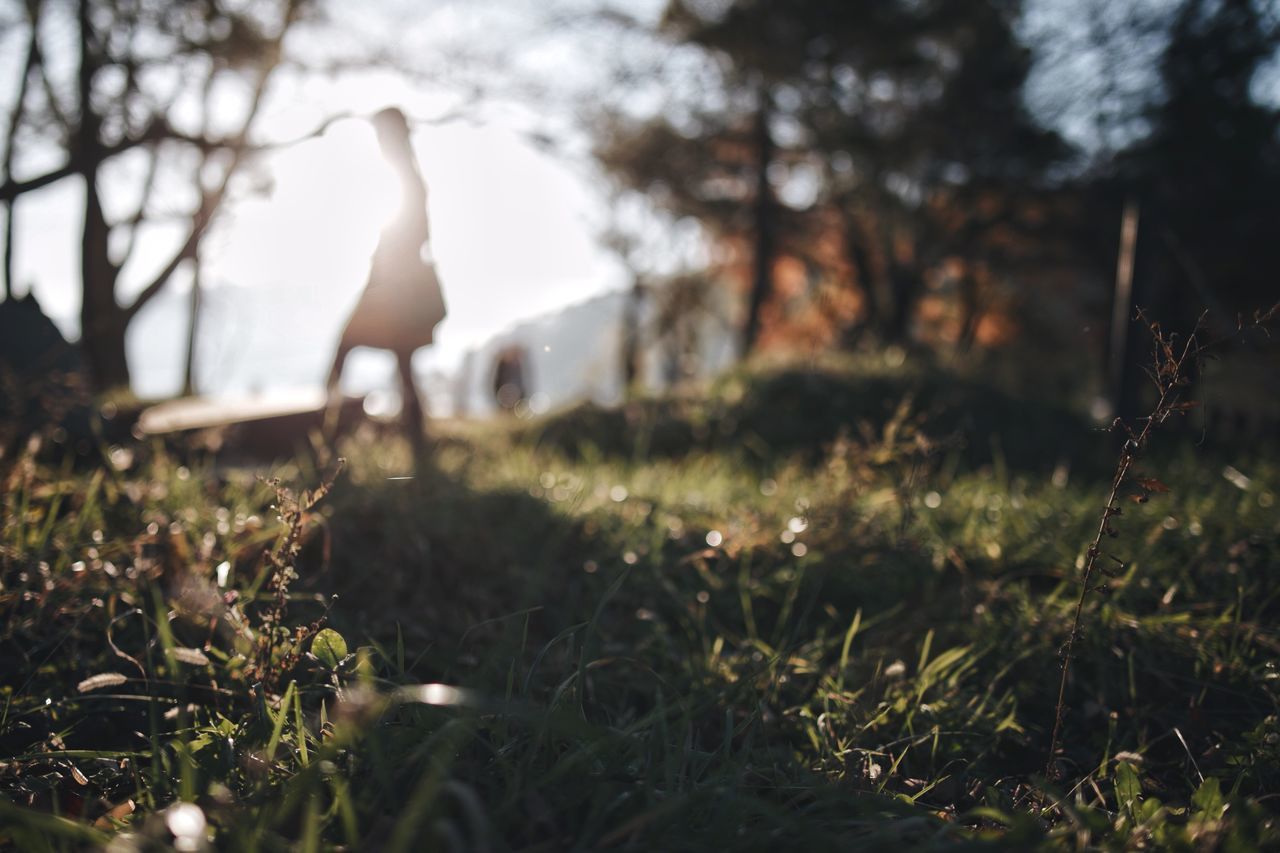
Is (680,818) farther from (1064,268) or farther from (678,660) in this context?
(1064,268)

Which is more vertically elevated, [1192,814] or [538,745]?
[538,745]

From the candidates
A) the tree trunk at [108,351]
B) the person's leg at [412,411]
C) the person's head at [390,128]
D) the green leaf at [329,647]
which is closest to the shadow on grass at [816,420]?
the person's leg at [412,411]

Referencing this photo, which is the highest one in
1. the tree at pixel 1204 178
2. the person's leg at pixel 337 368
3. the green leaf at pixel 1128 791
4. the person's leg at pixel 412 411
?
the tree at pixel 1204 178

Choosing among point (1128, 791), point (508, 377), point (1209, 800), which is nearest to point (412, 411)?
point (1128, 791)

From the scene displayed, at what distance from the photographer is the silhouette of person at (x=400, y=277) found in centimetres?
290

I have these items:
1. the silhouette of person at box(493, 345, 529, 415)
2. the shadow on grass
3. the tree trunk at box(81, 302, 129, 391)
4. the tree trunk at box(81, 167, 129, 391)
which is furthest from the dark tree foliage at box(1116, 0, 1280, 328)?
the tree trunk at box(81, 302, 129, 391)

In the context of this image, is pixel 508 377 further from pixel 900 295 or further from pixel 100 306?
pixel 900 295

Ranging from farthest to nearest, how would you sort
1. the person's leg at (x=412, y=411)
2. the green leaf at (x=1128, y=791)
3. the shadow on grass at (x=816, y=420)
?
the shadow on grass at (x=816, y=420) < the person's leg at (x=412, y=411) < the green leaf at (x=1128, y=791)

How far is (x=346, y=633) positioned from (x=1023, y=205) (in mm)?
17671

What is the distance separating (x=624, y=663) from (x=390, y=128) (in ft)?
7.51

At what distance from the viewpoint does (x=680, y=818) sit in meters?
1.20

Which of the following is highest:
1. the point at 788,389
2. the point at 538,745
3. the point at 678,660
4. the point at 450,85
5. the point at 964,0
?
the point at 964,0

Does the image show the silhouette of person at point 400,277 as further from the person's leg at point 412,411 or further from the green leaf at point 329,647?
the green leaf at point 329,647

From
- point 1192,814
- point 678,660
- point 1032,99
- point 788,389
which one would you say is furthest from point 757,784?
point 788,389
